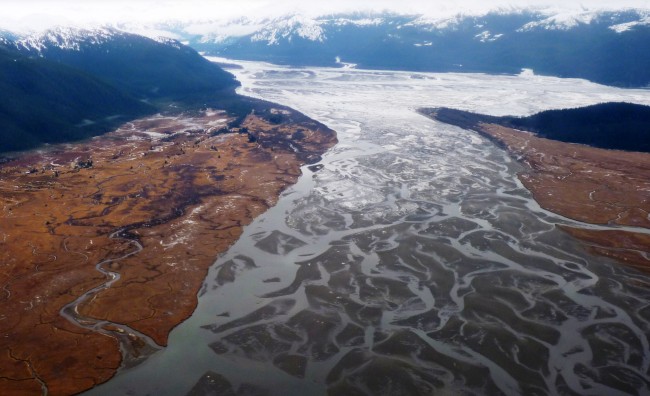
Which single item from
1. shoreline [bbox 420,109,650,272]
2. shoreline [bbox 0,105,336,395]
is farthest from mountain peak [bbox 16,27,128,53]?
shoreline [bbox 420,109,650,272]

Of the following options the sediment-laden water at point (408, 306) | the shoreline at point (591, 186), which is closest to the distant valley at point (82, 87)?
the sediment-laden water at point (408, 306)

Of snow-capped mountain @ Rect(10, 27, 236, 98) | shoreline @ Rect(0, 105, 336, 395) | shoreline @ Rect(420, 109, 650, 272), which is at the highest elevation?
snow-capped mountain @ Rect(10, 27, 236, 98)

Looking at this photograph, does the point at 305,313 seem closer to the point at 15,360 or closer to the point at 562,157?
the point at 15,360

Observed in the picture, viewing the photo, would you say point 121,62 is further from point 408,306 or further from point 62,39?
point 408,306

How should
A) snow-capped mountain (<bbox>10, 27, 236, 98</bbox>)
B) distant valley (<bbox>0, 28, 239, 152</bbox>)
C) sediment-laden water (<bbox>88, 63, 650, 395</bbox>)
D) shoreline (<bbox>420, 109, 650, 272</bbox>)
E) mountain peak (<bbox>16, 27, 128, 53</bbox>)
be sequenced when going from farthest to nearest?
mountain peak (<bbox>16, 27, 128, 53</bbox>) → snow-capped mountain (<bbox>10, 27, 236, 98</bbox>) → distant valley (<bbox>0, 28, 239, 152</bbox>) → shoreline (<bbox>420, 109, 650, 272</bbox>) → sediment-laden water (<bbox>88, 63, 650, 395</bbox>)

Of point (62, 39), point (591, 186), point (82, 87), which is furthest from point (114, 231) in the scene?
point (62, 39)

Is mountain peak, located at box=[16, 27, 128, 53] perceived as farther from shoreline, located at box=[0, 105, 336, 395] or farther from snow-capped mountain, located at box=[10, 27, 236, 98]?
shoreline, located at box=[0, 105, 336, 395]
